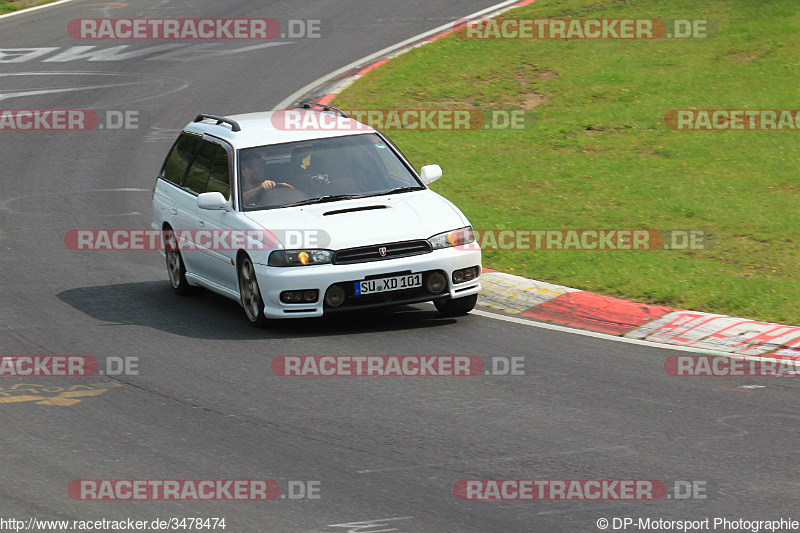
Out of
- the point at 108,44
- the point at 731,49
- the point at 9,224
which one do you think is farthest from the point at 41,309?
the point at 108,44

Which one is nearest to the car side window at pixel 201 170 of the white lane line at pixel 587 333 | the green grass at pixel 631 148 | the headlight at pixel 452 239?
the headlight at pixel 452 239

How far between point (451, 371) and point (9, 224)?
867 centimetres

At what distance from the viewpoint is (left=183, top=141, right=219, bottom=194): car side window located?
1186cm

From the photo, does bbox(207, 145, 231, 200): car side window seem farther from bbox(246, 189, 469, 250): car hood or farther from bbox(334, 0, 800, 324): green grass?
bbox(334, 0, 800, 324): green grass

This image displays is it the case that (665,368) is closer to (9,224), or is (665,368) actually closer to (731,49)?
(9,224)

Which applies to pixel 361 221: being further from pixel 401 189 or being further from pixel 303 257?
pixel 401 189

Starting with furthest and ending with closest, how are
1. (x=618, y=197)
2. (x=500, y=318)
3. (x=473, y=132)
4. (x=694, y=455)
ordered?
1. (x=473, y=132)
2. (x=618, y=197)
3. (x=500, y=318)
4. (x=694, y=455)

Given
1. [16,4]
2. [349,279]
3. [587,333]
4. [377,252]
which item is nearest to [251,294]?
[349,279]

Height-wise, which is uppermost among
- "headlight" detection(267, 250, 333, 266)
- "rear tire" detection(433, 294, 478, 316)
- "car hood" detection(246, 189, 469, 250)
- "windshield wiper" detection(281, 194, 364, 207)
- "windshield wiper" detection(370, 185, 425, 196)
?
"windshield wiper" detection(370, 185, 425, 196)

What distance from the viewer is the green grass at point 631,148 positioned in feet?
40.3

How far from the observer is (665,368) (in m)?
9.42

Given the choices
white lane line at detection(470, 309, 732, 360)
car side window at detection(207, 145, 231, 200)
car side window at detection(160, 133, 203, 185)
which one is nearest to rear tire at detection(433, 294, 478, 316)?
white lane line at detection(470, 309, 732, 360)

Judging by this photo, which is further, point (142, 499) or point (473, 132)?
point (473, 132)

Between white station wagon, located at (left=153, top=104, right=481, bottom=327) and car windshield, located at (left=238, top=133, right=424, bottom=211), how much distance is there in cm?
1
